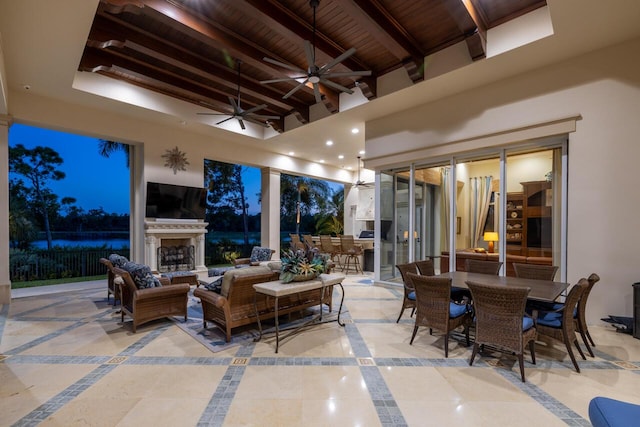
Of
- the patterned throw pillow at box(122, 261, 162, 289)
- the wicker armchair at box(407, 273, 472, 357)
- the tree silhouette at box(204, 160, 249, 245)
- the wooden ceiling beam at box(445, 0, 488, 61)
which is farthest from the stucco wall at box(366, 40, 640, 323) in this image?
the tree silhouette at box(204, 160, 249, 245)

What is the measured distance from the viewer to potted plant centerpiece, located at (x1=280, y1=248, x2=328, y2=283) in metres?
3.53

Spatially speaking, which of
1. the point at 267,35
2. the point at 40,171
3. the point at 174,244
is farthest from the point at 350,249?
the point at 40,171

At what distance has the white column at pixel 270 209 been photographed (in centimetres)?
912

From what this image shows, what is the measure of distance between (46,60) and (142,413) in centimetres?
498

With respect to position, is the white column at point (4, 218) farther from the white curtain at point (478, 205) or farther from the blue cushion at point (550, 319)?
the white curtain at point (478, 205)

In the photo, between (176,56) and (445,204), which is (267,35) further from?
(445,204)

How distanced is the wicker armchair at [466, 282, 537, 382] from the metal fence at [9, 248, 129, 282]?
9.40 metres

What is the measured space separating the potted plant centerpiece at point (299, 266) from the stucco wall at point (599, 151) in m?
3.72

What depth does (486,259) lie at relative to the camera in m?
5.32

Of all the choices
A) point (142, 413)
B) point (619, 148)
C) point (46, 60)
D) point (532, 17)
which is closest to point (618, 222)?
point (619, 148)

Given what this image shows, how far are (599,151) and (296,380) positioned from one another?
4.90 meters

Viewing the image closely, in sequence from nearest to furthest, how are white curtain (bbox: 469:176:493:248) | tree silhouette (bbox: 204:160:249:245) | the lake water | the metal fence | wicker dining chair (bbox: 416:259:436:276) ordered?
1. wicker dining chair (bbox: 416:259:436:276)
2. white curtain (bbox: 469:176:493:248)
3. the metal fence
4. the lake water
5. tree silhouette (bbox: 204:160:249:245)

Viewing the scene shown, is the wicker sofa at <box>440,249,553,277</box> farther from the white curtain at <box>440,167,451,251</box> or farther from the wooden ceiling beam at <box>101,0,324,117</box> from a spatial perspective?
the wooden ceiling beam at <box>101,0,324,117</box>

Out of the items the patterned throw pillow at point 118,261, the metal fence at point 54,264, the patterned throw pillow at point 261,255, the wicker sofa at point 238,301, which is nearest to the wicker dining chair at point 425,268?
the wicker sofa at point 238,301
